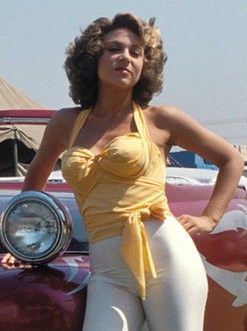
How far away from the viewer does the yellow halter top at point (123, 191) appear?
9.01 feet

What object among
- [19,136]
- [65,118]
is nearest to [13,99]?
[19,136]

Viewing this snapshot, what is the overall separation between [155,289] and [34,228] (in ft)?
1.35

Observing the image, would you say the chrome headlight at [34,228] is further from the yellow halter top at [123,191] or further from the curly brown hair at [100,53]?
the curly brown hair at [100,53]

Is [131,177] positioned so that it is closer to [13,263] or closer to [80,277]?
[80,277]

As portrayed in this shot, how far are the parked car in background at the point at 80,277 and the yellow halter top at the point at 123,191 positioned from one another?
0.50 feet

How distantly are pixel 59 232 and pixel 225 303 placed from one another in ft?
2.37

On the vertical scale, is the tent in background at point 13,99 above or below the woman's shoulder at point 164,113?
below

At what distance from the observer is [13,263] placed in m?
2.97

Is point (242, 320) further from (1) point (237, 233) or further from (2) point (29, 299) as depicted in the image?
(2) point (29, 299)

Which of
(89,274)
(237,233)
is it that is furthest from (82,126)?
(237,233)

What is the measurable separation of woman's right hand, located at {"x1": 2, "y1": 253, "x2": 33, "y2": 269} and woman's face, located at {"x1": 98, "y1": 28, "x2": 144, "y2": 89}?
2.00ft

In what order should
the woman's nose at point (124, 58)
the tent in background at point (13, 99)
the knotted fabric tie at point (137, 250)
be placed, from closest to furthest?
the knotted fabric tie at point (137, 250) → the woman's nose at point (124, 58) → the tent in background at point (13, 99)

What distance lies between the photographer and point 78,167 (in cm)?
283

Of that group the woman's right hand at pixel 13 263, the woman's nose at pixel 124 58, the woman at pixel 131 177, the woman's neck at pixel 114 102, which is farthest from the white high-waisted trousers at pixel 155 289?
the woman's nose at pixel 124 58
